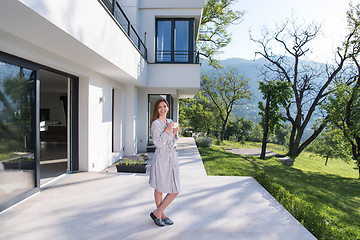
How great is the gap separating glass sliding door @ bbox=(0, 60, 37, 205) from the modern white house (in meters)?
0.01

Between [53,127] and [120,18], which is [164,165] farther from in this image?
[53,127]

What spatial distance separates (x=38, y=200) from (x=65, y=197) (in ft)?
1.32

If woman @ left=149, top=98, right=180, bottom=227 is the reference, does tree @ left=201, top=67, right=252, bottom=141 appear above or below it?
above

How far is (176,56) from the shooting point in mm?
10391

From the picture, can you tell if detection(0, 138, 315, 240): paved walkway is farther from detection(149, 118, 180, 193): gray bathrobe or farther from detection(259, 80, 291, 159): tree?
detection(259, 80, 291, 159): tree

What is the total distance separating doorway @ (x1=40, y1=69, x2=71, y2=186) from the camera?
6009 mm

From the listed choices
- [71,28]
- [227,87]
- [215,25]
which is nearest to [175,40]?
[71,28]

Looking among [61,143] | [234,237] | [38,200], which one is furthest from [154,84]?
[234,237]

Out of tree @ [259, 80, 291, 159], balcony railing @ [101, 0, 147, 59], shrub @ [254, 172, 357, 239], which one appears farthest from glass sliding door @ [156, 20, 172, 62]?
shrub @ [254, 172, 357, 239]

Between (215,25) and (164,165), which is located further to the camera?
(215,25)

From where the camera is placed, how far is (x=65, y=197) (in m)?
4.21

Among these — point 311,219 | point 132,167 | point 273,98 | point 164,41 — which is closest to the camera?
point 311,219

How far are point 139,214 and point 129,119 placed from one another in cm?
628

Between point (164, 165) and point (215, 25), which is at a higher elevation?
point (215, 25)
